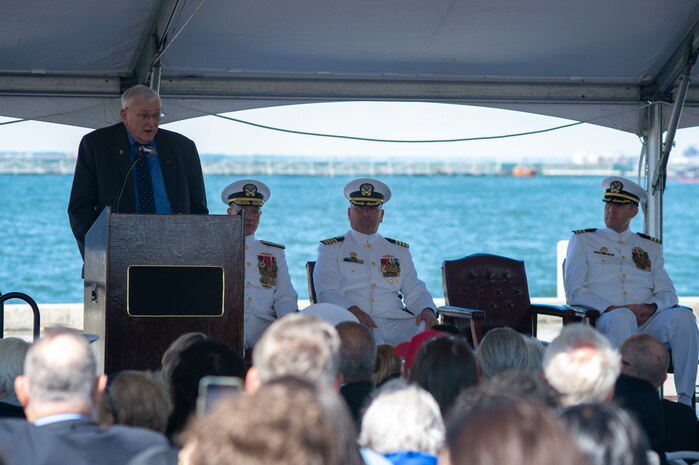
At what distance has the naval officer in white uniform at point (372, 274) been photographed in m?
6.12

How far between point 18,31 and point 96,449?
156 inches

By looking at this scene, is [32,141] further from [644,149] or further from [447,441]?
[447,441]

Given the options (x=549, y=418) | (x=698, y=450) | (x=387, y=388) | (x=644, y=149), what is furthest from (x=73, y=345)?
(x=644, y=149)

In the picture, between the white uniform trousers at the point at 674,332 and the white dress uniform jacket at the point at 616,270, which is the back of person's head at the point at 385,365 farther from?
the white dress uniform jacket at the point at 616,270

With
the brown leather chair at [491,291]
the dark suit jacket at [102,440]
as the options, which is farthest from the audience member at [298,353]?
the brown leather chair at [491,291]

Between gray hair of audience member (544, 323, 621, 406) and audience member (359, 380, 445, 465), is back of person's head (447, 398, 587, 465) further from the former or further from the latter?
gray hair of audience member (544, 323, 621, 406)

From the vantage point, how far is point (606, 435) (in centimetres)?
171

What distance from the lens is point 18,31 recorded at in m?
5.59

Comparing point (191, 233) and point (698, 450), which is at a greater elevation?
point (191, 233)

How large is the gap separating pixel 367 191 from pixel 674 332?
191 cm

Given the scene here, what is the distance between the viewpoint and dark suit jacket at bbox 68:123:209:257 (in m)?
4.53

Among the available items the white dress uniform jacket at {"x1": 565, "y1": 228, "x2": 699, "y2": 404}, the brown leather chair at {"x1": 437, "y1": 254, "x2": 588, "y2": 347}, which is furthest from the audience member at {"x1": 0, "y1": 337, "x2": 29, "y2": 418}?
the white dress uniform jacket at {"x1": 565, "y1": 228, "x2": 699, "y2": 404}

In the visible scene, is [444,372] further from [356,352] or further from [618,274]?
[618,274]

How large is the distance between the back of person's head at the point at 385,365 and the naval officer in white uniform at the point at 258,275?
7.49 ft
